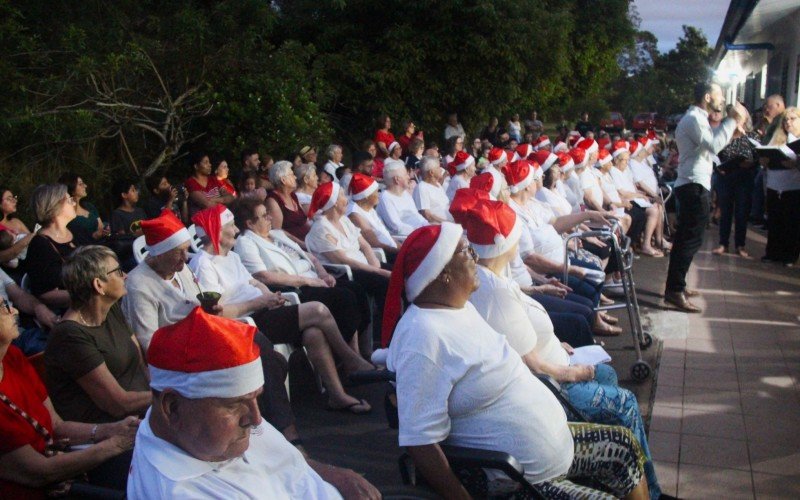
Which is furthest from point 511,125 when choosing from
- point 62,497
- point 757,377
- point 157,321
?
point 62,497

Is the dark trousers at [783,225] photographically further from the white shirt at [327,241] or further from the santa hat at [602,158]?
the white shirt at [327,241]

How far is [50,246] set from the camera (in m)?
4.93

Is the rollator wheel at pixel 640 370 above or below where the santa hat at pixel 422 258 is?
below

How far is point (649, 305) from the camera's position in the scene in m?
7.92

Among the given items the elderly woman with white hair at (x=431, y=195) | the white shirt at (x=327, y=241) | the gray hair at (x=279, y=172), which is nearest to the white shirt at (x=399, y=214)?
the elderly woman with white hair at (x=431, y=195)

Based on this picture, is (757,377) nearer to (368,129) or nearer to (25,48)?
(25,48)

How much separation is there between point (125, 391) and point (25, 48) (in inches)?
289

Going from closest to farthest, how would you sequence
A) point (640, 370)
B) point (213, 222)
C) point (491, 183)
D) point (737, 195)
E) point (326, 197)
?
point (213, 222) → point (640, 370) → point (326, 197) → point (491, 183) → point (737, 195)

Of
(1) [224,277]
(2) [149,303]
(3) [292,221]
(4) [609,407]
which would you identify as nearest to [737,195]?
(3) [292,221]

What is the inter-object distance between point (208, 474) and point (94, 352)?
5.28 ft

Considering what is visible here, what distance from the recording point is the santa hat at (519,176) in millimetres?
7199

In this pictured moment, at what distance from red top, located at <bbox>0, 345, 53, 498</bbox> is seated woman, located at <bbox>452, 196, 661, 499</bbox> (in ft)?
6.11

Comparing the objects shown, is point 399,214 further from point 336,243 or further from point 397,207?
point 336,243

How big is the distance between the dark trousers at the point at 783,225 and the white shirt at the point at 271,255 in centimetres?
611
